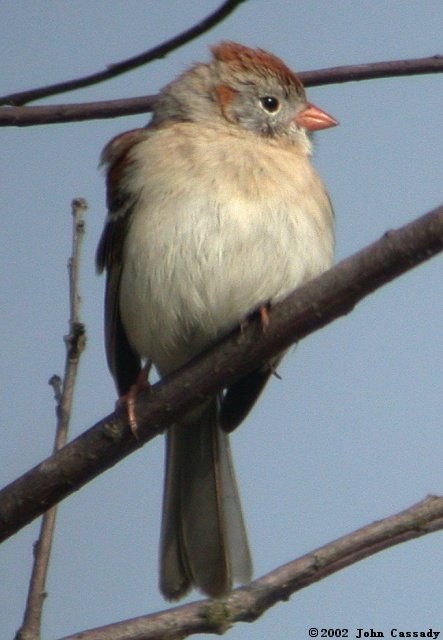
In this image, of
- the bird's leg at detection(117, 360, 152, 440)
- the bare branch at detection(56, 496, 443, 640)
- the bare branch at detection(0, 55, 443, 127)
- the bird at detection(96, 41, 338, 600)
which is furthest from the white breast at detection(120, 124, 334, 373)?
the bare branch at detection(56, 496, 443, 640)

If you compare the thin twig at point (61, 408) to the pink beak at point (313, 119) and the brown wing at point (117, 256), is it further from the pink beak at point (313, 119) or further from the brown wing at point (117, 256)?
the pink beak at point (313, 119)

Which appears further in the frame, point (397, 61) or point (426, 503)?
point (397, 61)

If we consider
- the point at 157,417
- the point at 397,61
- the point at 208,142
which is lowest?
the point at 157,417

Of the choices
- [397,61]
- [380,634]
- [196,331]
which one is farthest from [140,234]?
[380,634]

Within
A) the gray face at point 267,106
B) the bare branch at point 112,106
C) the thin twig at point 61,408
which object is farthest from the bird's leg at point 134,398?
the gray face at point 267,106

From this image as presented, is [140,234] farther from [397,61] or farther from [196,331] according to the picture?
[397,61]
